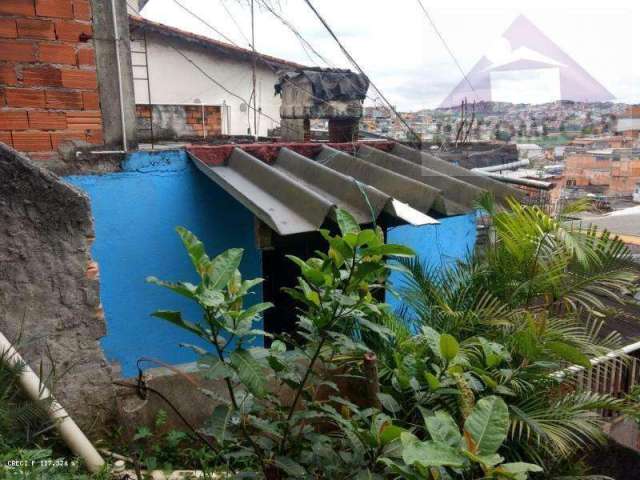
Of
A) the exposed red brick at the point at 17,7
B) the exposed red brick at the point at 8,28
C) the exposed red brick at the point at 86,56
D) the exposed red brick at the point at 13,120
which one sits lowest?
the exposed red brick at the point at 13,120

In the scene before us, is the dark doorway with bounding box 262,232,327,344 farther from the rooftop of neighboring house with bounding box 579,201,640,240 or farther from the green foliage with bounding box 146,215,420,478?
the rooftop of neighboring house with bounding box 579,201,640,240

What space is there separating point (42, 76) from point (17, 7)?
1.30 feet

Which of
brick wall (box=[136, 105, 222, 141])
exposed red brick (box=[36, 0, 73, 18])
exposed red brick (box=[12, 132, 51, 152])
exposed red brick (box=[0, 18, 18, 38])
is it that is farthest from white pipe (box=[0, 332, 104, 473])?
brick wall (box=[136, 105, 222, 141])

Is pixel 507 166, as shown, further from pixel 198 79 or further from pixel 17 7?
pixel 198 79

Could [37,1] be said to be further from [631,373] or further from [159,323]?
[631,373]

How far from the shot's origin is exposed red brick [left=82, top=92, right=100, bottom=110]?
3323 millimetres

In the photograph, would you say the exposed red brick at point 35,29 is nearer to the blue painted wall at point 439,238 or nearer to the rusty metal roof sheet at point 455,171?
the blue painted wall at point 439,238

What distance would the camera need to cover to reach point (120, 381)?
8.07 ft

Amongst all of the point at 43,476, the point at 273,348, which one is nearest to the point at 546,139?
the point at 273,348

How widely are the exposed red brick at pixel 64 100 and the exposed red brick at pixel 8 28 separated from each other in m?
0.37

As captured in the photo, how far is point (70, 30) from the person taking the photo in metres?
3.19

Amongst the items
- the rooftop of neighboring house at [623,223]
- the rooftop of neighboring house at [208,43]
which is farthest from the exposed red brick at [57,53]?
the rooftop of neighboring house at [208,43]

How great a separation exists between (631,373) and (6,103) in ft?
15.6

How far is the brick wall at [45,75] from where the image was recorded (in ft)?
10.0
